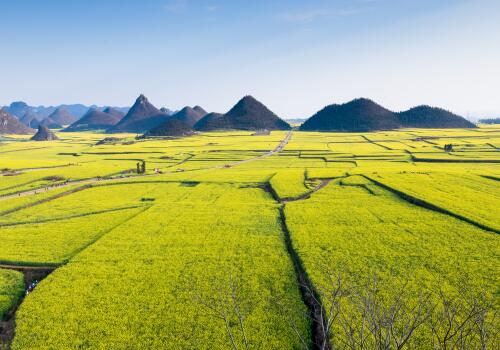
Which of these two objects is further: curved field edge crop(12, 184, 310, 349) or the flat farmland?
curved field edge crop(12, 184, 310, 349)

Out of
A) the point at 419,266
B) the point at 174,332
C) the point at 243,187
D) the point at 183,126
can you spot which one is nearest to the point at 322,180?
the point at 243,187

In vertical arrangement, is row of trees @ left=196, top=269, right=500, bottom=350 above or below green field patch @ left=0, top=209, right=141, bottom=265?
above

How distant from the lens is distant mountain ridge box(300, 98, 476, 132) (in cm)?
17062

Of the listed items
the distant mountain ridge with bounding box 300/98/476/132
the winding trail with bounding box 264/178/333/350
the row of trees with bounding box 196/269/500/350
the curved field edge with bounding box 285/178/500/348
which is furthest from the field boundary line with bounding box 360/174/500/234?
the distant mountain ridge with bounding box 300/98/476/132

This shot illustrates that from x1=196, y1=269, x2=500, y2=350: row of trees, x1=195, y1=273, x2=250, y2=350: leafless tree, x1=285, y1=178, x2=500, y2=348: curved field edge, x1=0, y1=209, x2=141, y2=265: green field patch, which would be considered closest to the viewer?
x1=196, y1=269, x2=500, y2=350: row of trees

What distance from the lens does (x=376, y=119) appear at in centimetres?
17488

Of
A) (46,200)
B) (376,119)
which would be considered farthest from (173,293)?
(376,119)

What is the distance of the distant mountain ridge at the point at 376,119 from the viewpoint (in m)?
171

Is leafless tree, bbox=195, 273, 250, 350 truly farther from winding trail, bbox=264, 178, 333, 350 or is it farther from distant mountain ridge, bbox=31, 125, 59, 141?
distant mountain ridge, bbox=31, 125, 59, 141

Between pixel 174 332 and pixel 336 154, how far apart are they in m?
76.0

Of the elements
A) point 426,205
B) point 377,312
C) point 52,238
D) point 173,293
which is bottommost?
point 52,238

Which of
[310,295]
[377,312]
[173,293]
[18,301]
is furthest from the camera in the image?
[18,301]

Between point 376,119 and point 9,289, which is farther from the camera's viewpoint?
point 376,119

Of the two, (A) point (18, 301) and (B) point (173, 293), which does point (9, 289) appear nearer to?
(A) point (18, 301)
